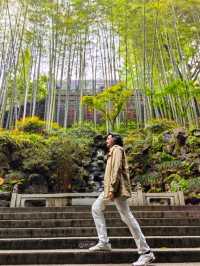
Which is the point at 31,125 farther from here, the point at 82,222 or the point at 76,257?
the point at 76,257

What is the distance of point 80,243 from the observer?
344cm

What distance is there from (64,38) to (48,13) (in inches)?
53.2

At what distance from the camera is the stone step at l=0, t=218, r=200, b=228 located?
4.21 meters

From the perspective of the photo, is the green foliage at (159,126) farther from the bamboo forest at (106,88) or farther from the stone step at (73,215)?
the stone step at (73,215)

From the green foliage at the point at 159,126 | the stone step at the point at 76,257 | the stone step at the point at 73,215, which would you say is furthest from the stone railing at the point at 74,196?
the green foliage at the point at 159,126

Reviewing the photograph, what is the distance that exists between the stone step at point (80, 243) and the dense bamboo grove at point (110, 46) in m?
8.19

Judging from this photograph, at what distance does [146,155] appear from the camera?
Answer: 10.1m

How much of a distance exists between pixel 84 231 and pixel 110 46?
12685 mm

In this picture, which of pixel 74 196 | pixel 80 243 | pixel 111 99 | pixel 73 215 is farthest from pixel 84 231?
pixel 111 99

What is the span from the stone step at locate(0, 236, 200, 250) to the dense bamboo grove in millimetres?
8193

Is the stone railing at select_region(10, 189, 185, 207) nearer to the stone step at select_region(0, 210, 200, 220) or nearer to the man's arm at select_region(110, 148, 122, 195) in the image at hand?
the stone step at select_region(0, 210, 200, 220)

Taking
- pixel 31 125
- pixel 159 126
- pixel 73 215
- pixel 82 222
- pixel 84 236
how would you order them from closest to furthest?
pixel 84 236 → pixel 82 222 → pixel 73 215 → pixel 159 126 → pixel 31 125

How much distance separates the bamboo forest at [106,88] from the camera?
922 cm

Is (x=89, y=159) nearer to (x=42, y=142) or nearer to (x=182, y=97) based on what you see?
(x=42, y=142)
